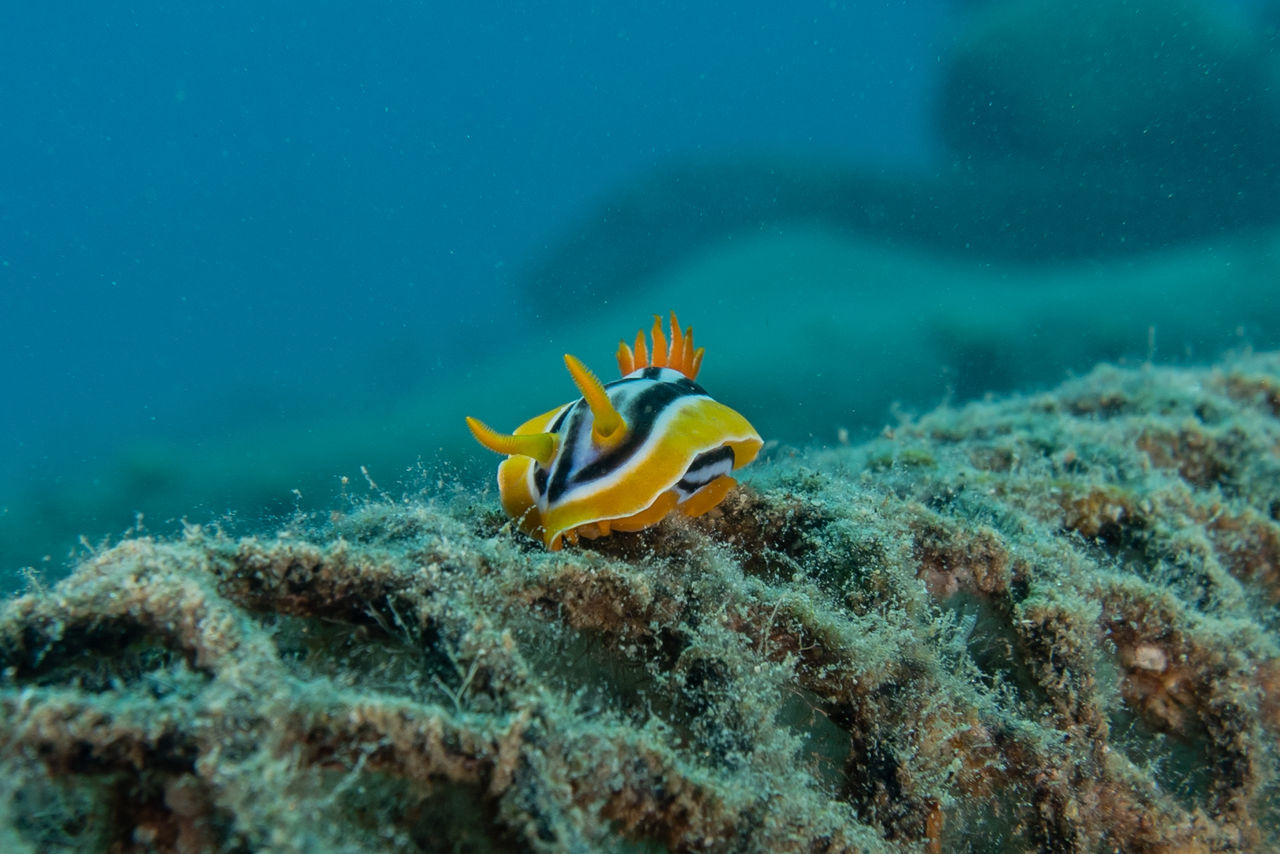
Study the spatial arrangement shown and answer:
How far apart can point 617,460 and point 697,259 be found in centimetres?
2378

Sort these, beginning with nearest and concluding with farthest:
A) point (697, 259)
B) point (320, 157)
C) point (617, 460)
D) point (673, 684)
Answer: point (673, 684) < point (617, 460) < point (697, 259) < point (320, 157)

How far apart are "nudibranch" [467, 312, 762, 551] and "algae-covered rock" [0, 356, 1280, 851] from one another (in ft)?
0.43

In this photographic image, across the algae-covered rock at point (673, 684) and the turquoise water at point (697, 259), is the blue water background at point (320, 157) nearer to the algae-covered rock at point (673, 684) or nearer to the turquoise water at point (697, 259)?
the turquoise water at point (697, 259)

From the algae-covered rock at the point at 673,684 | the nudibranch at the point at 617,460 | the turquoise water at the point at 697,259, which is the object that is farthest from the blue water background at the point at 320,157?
the nudibranch at the point at 617,460

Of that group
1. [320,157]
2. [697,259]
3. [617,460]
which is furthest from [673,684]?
[320,157]

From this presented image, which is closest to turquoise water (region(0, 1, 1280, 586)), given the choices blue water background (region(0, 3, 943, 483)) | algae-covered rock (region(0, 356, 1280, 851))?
blue water background (region(0, 3, 943, 483))

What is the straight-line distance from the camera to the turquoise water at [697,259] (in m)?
16.0

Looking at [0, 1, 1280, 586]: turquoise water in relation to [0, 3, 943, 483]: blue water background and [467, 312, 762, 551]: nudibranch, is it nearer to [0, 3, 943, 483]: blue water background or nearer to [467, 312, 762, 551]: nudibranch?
[0, 3, 943, 483]: blue water background

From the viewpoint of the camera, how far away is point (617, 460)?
218 cm

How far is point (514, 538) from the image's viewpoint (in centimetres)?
221

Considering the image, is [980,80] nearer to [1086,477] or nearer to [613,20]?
[1086,477]

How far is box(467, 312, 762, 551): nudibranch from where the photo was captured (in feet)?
6.88

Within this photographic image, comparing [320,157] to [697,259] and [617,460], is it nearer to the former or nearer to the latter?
[697,259]

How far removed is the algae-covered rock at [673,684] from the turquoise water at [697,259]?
116cm
